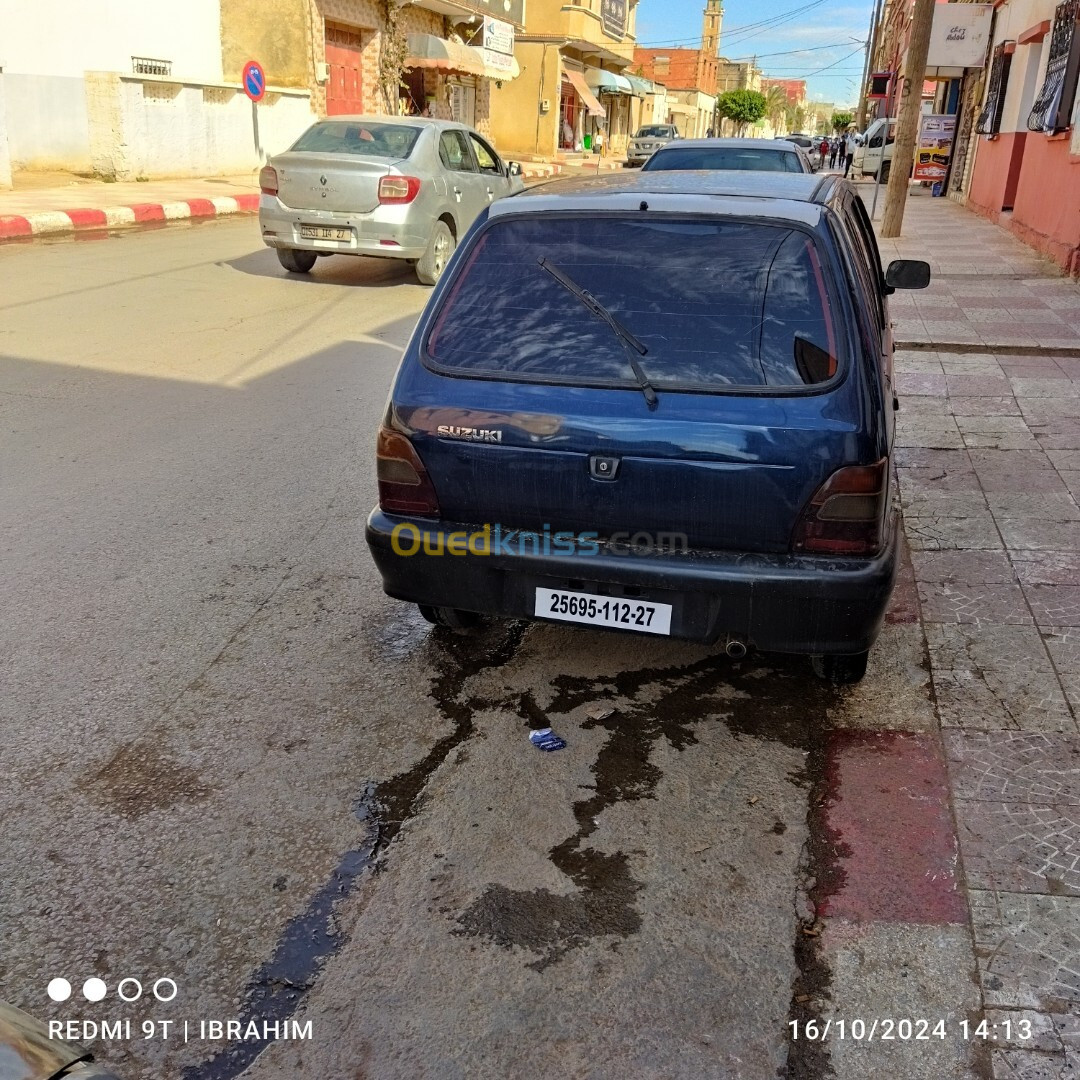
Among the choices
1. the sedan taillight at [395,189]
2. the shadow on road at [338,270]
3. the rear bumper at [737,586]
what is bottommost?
the shadow on road at [338,270]

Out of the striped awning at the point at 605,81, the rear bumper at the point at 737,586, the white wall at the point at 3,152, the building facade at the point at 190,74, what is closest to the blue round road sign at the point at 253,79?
the building facade at the point at 190,74

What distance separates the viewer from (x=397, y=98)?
31.8 meters

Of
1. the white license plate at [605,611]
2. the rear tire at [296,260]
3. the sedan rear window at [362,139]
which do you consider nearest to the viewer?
the white license plate at [605,611]

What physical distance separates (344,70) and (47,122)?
11361 millimetres

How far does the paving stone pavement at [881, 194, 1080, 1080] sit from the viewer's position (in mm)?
2494

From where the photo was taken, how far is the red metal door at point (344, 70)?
28.5 metres

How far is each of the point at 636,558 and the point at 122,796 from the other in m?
1.67

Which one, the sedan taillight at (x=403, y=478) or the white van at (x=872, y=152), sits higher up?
the white van at (x=872, y=152)

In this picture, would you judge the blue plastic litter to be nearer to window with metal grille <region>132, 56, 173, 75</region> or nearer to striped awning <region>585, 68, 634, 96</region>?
window with metal grille <region>132, 56, 173, 75</region>

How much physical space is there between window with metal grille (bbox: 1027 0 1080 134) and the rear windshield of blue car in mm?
13525

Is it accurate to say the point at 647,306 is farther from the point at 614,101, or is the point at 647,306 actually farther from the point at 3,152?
the point at 614,101

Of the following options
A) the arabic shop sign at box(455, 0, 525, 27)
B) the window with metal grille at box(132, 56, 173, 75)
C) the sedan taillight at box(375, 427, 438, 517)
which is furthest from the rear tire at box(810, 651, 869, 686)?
the arabic shop sign at box(455, 0, 525, 27)

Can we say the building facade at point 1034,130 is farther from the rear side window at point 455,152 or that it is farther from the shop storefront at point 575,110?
the shop storefront at point 575,110

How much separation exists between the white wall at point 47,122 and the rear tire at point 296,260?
35.3ft
